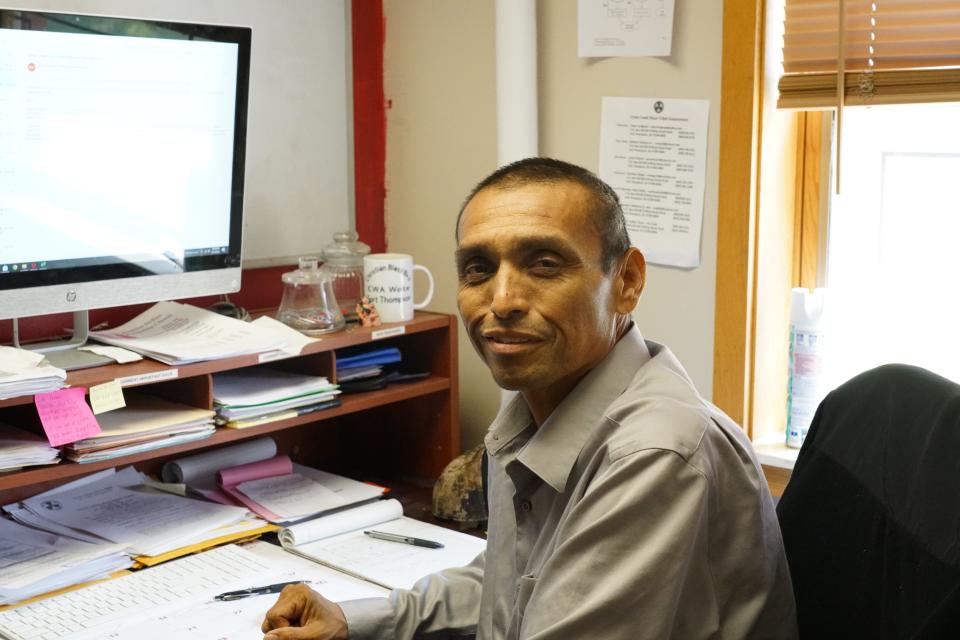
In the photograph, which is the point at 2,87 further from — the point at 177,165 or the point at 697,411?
the point at 697,411

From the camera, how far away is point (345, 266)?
230 cm

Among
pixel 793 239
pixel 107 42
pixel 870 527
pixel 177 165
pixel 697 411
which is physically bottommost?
pixel 870 527

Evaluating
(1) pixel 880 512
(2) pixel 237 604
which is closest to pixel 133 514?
(2) pixel 237 604

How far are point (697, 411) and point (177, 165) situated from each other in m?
1.21

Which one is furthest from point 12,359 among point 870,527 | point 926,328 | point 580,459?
point 926,328

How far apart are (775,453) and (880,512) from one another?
1.05 metres

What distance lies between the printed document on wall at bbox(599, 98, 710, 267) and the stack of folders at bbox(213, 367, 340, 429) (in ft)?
2.26

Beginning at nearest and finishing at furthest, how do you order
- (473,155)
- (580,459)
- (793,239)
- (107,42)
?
(580,459), (107,42), (793,239), (473,155)

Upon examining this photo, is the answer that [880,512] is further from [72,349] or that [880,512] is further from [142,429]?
[72,349]

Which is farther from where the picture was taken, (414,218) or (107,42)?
(414,218)

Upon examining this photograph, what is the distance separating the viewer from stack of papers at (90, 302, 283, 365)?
1.82m

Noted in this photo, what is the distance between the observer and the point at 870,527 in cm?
104

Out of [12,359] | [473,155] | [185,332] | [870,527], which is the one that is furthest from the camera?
[473,155]

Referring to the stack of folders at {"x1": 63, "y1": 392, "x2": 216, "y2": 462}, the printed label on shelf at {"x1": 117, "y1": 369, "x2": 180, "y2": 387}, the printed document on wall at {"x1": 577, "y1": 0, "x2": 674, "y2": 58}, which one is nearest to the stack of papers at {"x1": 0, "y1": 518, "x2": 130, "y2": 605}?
the stack of folders at {"x1": 63, "y1": 392, "x2": 216, "y2": 462}
